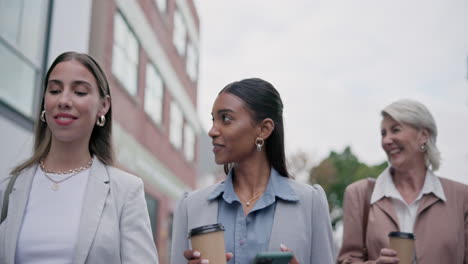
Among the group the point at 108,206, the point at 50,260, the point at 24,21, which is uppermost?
the point at 24,21

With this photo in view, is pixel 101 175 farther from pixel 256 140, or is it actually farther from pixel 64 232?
pixel 256 140

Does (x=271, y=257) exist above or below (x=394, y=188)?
below

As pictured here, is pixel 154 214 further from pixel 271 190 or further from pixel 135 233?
pixel 135 233

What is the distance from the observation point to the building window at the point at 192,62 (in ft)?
82.2

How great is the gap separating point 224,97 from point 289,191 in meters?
0.60

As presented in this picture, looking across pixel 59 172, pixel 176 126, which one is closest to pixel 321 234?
pixel 59 172

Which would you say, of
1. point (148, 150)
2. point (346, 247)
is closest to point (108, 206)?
point (346, 247)

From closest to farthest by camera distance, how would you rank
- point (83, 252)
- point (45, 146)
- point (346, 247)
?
point (83, 252) → point (45, 146) → point (346, 247)

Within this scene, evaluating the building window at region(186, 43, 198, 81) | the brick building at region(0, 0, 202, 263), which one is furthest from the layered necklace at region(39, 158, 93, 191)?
the building window at region(186, 43, 198, 81)

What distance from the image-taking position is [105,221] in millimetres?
2779

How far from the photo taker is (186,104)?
24.2m

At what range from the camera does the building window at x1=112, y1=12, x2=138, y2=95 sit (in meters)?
14.8

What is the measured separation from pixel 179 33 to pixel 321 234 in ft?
68.0

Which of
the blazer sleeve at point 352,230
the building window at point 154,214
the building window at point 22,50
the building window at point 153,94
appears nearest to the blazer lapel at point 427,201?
the blazer sleeve at point 352,230
